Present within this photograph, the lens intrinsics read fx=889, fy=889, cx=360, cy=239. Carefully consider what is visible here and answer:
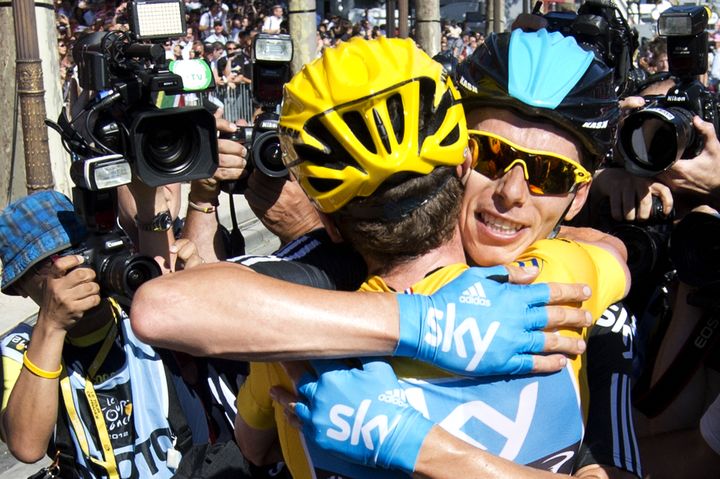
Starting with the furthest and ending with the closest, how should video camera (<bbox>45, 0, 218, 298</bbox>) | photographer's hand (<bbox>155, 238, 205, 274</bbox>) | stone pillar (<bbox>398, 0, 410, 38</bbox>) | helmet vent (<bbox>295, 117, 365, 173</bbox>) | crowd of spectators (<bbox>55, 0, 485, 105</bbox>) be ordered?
crowd of spectators (<bbox>55, 0, 485, 105</bbox>) < stone pillar (<bbox>398, 0, 410, 38</bbox>) < photographer's hand (<bbox>155, 238, 205, 274</bbox>) < video camera (<bbox>45, 0, 218, 298</bbox>) < helmet vent (<bbox>295, 117, 365, 173</bbox>)

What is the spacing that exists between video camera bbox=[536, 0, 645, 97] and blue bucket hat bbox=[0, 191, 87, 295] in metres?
1.66

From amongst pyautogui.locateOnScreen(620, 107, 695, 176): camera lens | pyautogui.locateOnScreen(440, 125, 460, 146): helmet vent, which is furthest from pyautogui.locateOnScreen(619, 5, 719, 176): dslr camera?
pyautogui.locateOnScreen(440, 125, 460, 146): helmet vent

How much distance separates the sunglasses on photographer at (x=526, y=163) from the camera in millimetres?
1940

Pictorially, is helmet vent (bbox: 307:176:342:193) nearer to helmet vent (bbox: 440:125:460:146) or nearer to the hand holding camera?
helmet vent (bbox: 440:125:460:146)

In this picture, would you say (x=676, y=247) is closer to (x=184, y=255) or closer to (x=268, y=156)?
(x=268, y=156)

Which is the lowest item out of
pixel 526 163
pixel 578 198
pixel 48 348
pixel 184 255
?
pixel 48 348

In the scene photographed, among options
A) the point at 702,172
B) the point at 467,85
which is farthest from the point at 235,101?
the point at 467,85

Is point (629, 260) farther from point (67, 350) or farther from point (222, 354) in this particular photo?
point (67, 350)

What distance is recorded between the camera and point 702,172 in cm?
262

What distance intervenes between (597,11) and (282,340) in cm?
187

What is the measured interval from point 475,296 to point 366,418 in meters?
0.29

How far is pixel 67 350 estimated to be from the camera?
281 centimetres

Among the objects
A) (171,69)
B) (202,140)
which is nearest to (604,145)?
(202,140)

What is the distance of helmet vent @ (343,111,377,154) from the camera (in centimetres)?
164
